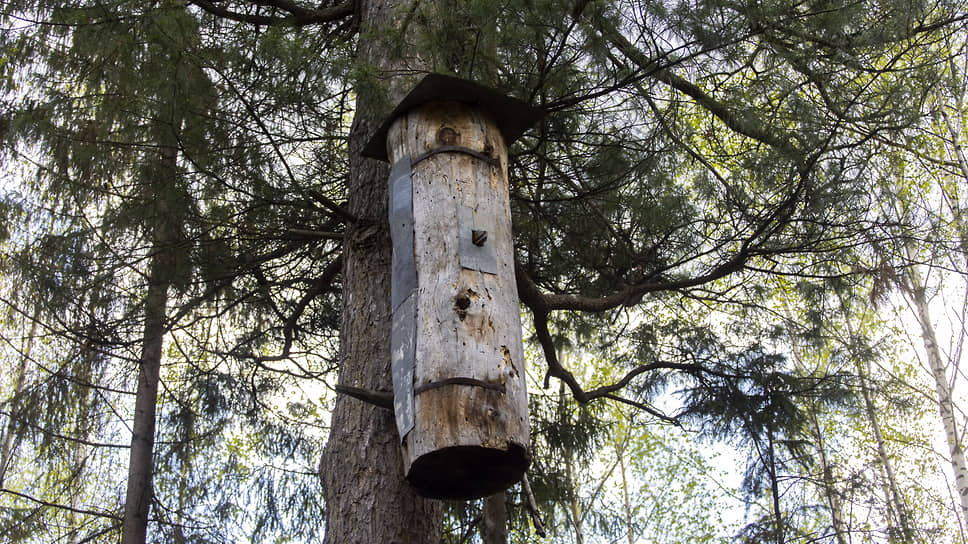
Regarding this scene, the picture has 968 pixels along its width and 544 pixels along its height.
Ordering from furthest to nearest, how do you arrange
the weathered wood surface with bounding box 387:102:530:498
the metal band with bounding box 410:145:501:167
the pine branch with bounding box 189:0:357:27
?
1. the pine branch with bounding box 189:0:357:27
2. the metal band with bounding box 410:145:501:167
3. the weathered wood surface with bounding box 387:102:530:498

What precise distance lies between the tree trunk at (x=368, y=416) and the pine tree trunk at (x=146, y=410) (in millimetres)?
1411

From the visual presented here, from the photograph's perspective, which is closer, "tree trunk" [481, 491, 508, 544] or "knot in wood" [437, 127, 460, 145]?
"knot in wood" [437, 127, 460, 145]

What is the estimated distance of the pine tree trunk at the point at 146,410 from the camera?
5.03 m

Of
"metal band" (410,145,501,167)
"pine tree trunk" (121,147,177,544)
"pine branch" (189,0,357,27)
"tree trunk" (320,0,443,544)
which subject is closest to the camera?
"metal band" (410,145,501,167)

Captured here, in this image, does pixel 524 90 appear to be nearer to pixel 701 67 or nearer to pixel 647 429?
pixel 701 67

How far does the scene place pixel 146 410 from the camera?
18.7 feet

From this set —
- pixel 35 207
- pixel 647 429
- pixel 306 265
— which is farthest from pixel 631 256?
pixel 647 429

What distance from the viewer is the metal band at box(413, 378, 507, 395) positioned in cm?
254

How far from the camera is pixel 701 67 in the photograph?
3.80m

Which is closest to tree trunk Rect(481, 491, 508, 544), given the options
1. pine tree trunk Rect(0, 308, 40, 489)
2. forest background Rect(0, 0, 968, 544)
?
forest background Rect(0, 0, 968, 544)

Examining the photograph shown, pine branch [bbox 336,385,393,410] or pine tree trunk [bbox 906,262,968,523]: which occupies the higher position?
pine tree trunk [bbox 906,262,968,523]

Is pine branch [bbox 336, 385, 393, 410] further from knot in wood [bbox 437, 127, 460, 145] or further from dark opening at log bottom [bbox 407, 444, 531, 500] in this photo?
knot in wood [bbox 437, 127, 460, 145]

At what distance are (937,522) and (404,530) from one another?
9.52 metres

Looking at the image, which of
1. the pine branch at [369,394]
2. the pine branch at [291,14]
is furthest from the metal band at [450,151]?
the pine branch at [291,14]
